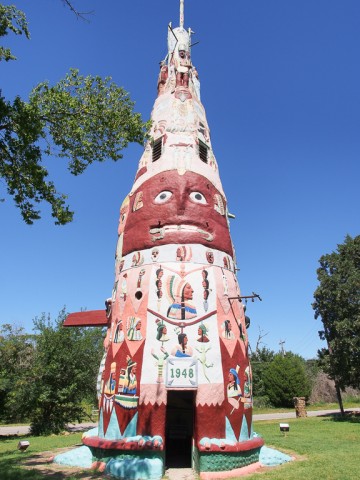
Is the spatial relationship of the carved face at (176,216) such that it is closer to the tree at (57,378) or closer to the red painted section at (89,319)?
the red painted section at (89,319)

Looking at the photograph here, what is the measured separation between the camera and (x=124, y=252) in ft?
48.3

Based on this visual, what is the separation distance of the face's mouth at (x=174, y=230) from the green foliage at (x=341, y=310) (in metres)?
16.0

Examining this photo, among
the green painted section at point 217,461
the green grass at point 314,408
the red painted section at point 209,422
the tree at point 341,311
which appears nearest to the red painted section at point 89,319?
the red painted section at point 209,422

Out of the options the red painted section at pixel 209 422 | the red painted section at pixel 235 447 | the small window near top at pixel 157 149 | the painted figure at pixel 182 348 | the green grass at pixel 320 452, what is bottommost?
the green grass at pixel 320 452

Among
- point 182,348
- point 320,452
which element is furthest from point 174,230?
point 320,452

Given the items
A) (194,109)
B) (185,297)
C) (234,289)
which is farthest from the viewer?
(194,109)

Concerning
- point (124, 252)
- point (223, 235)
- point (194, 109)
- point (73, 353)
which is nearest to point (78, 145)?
point (124, 252)

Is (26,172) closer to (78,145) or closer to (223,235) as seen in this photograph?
(78,145)

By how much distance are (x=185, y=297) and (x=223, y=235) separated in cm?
335

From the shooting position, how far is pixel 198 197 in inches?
582

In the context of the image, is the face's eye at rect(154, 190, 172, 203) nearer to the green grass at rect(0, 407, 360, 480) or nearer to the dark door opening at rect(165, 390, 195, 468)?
the dark door opening at rect(165, 390, 195, 468)

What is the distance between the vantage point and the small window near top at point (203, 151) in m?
16.9

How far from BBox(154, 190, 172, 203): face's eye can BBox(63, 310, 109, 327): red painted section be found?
645 centimetres

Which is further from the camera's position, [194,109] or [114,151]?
[194,109]
